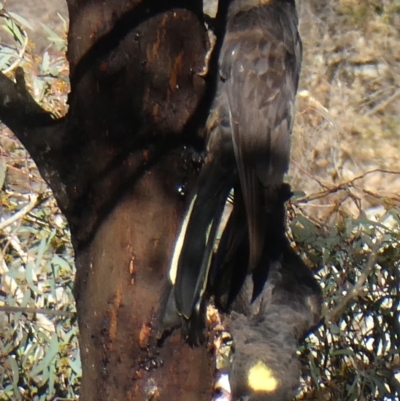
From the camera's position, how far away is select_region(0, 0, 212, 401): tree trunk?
204 centimetres

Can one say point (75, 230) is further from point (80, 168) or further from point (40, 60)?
point (40, 60)

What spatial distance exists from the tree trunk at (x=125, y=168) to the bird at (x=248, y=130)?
Result: 185 millimetres

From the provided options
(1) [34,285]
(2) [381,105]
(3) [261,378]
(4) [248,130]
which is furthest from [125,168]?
(2) [381,105]

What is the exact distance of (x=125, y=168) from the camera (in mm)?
2059

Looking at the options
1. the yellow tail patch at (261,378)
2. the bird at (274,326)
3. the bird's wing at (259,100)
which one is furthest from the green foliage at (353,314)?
the bird's wing at (259,100)

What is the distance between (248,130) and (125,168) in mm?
537

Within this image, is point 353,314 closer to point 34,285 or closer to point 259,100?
point 259,100

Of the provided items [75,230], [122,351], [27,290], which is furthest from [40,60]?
[122,351]

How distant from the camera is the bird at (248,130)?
7.63ft

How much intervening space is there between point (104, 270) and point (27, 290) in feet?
3.56

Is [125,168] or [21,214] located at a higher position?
[125,168]

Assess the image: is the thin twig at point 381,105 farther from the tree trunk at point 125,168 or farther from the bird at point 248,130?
the tree trunk at point 125,168

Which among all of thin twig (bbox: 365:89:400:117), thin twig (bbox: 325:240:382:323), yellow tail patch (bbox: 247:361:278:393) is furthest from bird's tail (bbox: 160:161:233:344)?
thin twig (bbox: 365:89:400:117)

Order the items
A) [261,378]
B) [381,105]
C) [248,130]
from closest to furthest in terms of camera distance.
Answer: [248,130]
[261,378]
[381,105]
